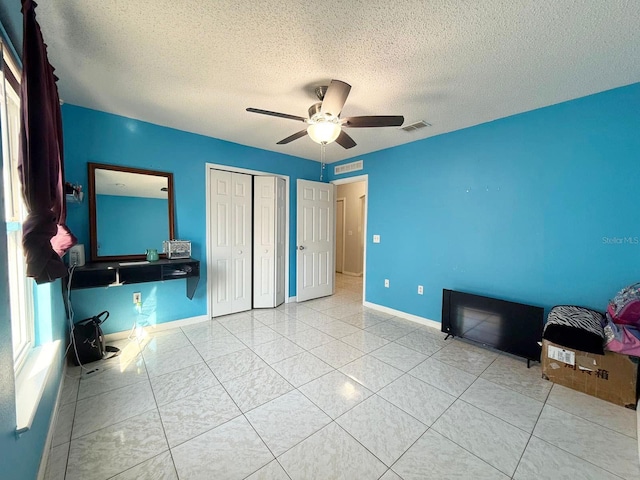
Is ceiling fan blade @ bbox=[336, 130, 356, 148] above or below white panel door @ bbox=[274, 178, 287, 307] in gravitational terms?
above

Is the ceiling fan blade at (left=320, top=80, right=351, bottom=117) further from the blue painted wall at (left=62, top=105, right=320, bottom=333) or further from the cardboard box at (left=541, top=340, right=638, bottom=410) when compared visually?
the cardboard box at (left=541, top=340, right=638, bottom=410)

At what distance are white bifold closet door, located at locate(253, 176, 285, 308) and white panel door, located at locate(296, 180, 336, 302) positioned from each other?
405 millimetres

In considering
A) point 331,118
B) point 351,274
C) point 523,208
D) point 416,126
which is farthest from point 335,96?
point 351,274

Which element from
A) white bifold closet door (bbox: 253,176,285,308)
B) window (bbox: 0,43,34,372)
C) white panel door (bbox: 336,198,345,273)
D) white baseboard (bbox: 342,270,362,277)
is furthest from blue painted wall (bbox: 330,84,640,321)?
window (bbox: 0,43,34,372)

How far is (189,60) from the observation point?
1782 millimetres

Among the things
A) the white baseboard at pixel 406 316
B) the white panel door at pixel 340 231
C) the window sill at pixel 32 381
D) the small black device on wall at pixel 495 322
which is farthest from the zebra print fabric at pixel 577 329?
the white panel door at pixel 340 231

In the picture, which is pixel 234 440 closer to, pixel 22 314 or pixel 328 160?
pixel 22 314

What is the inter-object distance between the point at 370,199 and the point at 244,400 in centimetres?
302

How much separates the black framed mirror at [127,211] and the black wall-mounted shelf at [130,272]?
22cm

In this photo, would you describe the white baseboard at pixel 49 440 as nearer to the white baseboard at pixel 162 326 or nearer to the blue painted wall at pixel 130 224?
the white baseboard at pixel 162 326

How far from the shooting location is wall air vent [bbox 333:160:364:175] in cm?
402

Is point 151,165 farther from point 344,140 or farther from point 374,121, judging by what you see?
point 374,121

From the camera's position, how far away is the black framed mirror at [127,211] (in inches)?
103

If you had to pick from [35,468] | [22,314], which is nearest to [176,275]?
[22,314]
